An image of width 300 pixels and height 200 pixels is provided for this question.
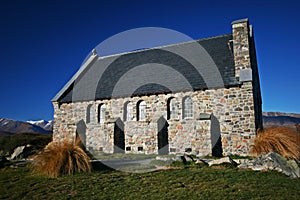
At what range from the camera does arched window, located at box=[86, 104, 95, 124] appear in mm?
20438

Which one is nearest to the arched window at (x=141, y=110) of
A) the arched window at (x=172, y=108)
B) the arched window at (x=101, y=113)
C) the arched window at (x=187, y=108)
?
the arched window at (x=172, y=108)

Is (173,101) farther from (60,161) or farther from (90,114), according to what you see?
(60,161)

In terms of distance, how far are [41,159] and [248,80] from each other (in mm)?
12461

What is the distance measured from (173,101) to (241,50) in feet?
19.5

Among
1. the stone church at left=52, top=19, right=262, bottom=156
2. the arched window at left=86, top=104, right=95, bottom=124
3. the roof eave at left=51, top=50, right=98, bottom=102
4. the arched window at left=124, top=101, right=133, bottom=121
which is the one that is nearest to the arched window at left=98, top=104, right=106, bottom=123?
the stone church at left=52, top=19, right=262, bottom=156

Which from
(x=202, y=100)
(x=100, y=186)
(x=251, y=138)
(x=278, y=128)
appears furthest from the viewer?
(x=202, y=100)

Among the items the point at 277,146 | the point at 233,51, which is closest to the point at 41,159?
the point at 277,146

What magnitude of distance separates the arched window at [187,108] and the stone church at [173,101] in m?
0.07

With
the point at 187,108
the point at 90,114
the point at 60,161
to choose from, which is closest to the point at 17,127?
the point at 90,114

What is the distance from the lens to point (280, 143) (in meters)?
11.0

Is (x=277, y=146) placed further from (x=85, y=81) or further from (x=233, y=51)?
(x=85, y=81)

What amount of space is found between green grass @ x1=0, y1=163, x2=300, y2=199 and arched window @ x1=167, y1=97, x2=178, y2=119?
8.44 meters

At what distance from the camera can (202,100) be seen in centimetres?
1600

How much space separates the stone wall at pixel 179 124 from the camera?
14.6 metres
